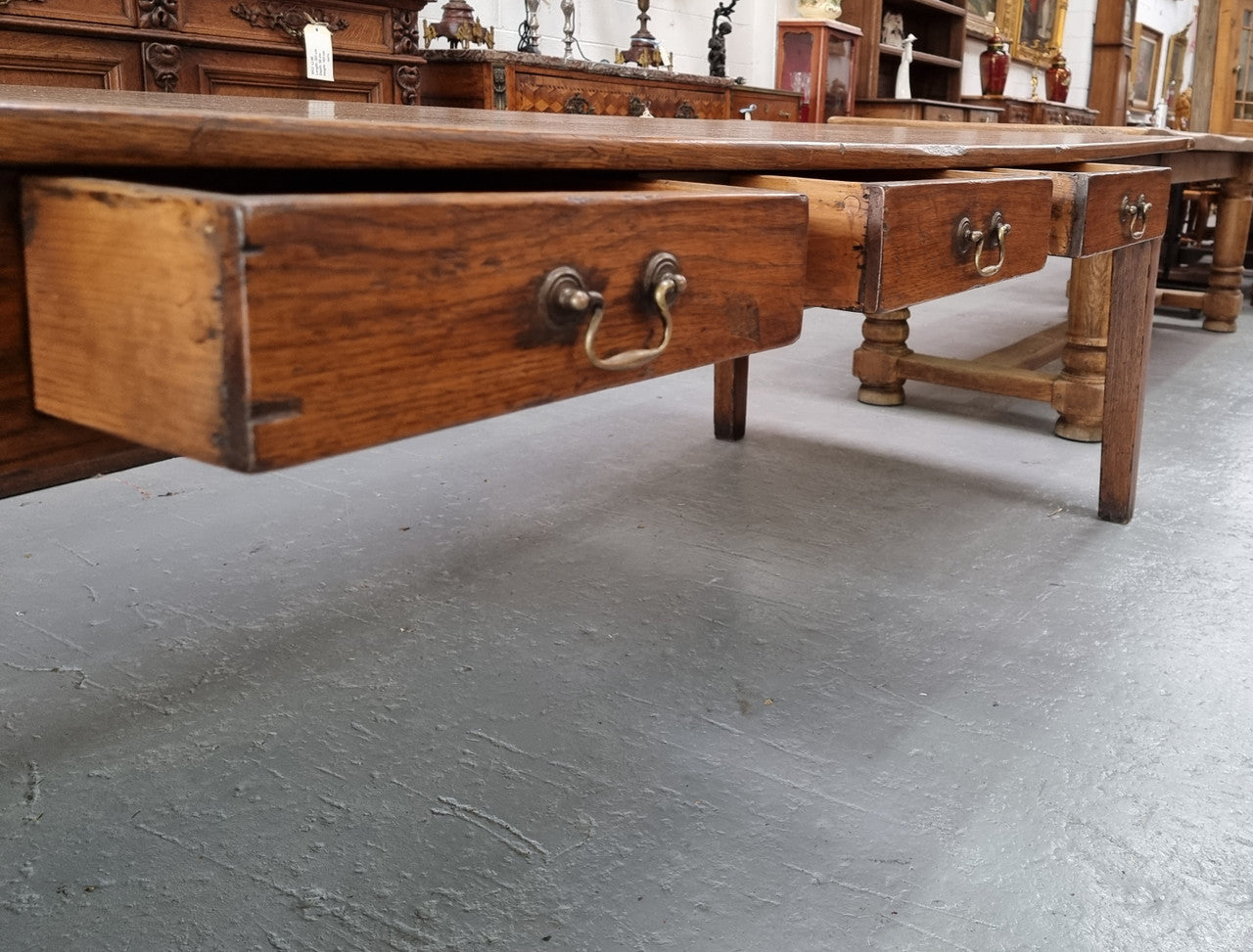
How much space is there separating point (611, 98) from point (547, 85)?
0.43 m

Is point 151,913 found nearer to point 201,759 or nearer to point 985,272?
point 201,759

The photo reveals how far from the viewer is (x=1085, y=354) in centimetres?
263

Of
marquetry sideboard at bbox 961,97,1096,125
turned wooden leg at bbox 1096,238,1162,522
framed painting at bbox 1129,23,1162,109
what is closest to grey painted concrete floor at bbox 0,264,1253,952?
turned wooden leg at bbox 1096,238,1162,522

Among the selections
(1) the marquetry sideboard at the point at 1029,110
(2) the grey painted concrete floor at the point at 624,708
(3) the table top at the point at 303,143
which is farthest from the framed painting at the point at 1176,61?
(3) the table top at the point at 303,143

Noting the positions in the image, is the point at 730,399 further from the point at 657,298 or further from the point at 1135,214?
the point at 657,298

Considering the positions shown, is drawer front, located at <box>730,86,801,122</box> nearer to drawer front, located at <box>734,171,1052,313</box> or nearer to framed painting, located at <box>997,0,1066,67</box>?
drawer front, located at <box>734,171,1052,313</box>

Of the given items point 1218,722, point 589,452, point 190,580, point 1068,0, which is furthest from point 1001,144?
point 1068,0

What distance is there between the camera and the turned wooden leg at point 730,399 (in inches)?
99.2

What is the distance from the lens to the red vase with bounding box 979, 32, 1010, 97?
8.08 metres

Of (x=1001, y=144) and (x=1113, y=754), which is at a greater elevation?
(x=1001, y=144)

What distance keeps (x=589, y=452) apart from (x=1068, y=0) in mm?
10266

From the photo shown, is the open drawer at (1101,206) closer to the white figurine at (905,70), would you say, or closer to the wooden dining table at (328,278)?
the wooden dining table at (328,278)

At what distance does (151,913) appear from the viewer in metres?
1.01

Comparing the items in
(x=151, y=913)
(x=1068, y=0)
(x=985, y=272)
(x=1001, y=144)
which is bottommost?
(x=151, y=913)
